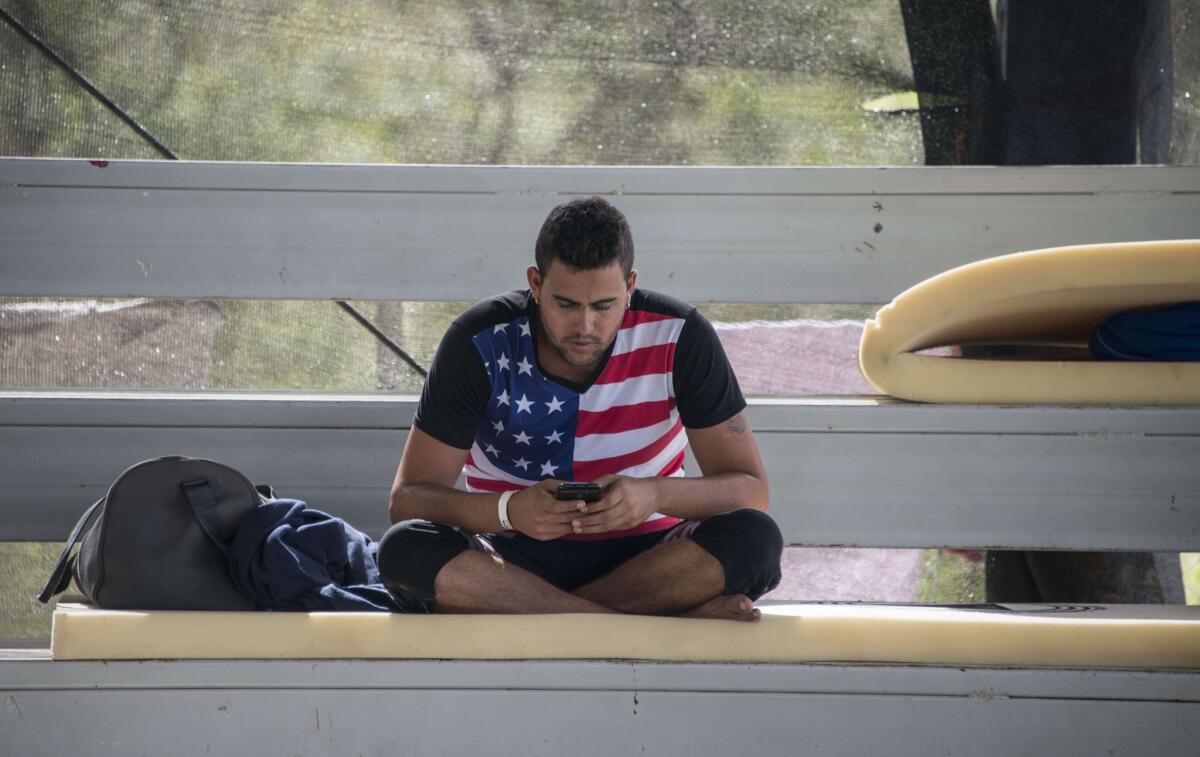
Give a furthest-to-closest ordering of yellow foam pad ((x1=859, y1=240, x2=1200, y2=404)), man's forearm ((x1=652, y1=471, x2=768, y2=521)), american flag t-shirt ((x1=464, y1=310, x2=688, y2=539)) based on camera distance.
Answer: yellow foam pad ((x1=859, y1=240, x2=1200, y2=404)) < american flag t-shirt ((x1=464, y1=310, x2=688, y2=539)) < man's forearm ((x1=652, y1=471, x2=768, y2=521))

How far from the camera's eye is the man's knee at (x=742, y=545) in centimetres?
202

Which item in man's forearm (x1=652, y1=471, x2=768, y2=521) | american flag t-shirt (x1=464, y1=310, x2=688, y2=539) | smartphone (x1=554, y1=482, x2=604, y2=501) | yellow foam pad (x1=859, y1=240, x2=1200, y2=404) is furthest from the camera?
yellow foam pad (x1=859, y1=240, x2=1200, y2=404)

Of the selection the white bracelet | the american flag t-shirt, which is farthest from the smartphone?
the american flag t-shirt

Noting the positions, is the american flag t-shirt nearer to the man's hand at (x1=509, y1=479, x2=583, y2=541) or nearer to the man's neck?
the man's neck

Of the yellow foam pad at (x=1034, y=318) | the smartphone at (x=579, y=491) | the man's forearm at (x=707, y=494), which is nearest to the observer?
the smartphone at (x=579, y=491)

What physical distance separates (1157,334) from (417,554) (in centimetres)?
153

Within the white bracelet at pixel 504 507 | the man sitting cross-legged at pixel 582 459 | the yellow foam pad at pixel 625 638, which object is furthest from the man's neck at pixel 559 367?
the yellow foam pad at pixel 625 638

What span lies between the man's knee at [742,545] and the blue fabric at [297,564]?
55cm

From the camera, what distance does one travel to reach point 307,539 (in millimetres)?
2105

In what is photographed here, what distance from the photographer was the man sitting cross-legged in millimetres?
2018

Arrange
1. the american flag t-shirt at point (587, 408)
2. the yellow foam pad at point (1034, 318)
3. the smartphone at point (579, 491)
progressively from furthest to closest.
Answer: the yellow foam pad at point (1034, 318)
the american flag t-shirt at point (587, 408)
the smartphone at point (579, 491)

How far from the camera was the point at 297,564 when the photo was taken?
2.06 m

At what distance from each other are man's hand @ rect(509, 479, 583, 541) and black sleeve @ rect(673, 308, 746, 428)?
31 centimetres

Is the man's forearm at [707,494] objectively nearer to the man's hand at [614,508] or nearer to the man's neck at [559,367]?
the man's hand at [614,508]
